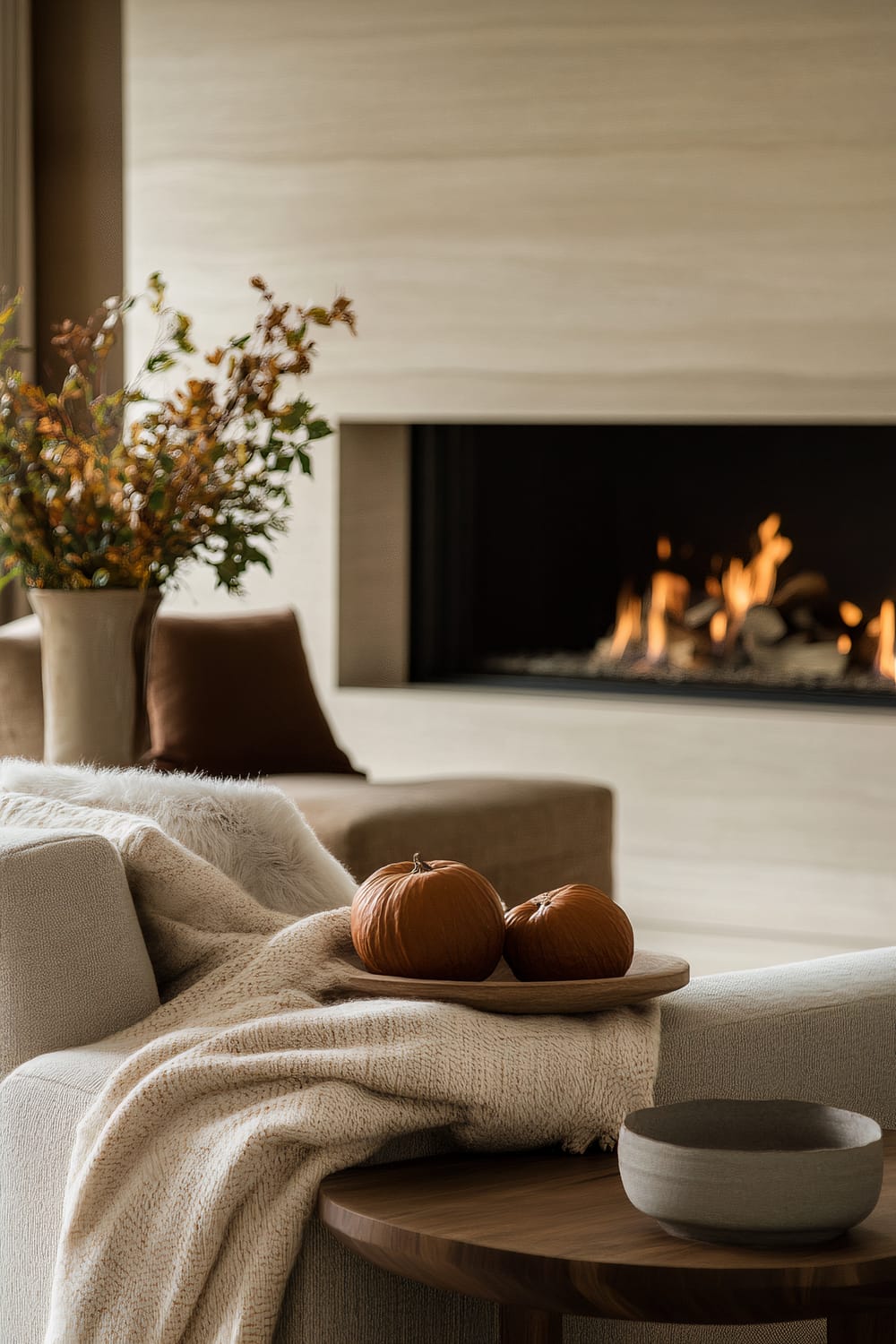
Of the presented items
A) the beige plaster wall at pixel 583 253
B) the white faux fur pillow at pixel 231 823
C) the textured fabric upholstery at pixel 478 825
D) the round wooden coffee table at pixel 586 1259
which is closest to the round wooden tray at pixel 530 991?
the round wooden coffee table at pixel 586 1259

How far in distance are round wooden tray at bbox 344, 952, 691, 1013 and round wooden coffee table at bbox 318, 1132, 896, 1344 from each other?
6.9 inches

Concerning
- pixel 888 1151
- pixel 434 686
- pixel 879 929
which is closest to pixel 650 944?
pixel 879 929

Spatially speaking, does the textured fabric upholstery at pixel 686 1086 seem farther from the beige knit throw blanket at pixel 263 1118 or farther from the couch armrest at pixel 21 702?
the couch armrest at pixel 21 702

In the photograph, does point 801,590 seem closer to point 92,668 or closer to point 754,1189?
point 92,668

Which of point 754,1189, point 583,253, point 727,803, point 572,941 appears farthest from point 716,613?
point 754,1189

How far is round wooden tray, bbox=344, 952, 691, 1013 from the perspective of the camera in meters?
1.58

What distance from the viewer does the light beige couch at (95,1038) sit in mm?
1641

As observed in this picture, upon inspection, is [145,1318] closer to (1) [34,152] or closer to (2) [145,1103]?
(2) [145,1103]

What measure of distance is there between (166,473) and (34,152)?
320cm

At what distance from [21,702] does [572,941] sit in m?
2.16

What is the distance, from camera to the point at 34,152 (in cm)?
560

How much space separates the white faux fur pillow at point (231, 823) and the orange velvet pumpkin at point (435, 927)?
31 centimetres

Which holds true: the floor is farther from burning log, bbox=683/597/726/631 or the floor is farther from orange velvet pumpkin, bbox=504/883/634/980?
orange velvet pumpkin, bbox=504/883/634/980

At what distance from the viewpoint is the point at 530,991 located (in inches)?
62.2
